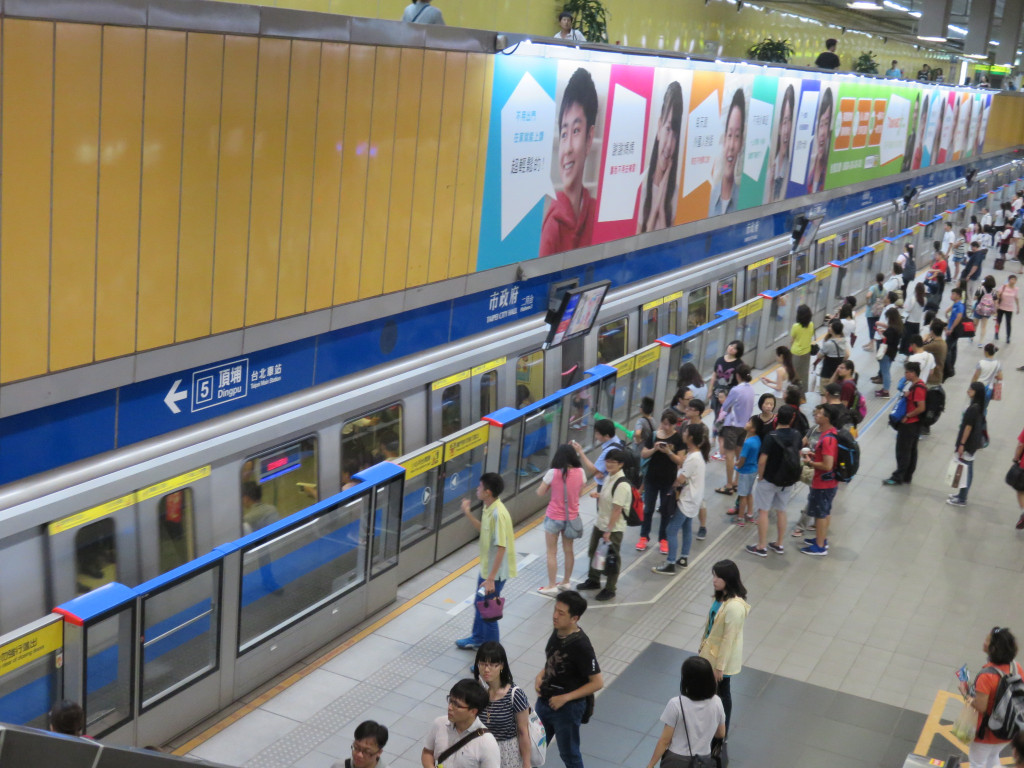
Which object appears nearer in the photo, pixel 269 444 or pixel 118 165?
pixel 118 165

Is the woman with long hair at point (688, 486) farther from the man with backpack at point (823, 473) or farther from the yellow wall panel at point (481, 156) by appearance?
the yellow wall panel at point (481, 156)

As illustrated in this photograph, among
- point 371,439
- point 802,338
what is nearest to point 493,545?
point 371,439

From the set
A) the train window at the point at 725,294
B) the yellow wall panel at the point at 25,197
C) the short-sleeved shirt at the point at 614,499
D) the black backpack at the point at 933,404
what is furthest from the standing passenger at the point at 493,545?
the train window at the point at 725,294

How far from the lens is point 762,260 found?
19188 mm

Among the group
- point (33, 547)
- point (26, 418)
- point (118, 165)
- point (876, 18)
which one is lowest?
point (33, 547)

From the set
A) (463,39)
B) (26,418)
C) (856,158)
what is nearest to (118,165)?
(26,418)

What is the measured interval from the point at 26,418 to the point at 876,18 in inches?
1134

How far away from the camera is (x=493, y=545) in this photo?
7.29 metres

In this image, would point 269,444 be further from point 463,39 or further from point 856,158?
point 856,158

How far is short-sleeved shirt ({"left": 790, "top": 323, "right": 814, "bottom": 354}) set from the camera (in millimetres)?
14234

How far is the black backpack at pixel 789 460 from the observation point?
9.16 m

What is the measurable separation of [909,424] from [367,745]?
8.84 metres

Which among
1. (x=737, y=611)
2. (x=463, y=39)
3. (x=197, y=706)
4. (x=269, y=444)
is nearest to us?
(x=737, y=611)

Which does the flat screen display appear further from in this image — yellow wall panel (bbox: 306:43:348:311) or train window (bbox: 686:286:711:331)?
train window (bbox: 686:286:711:331)
